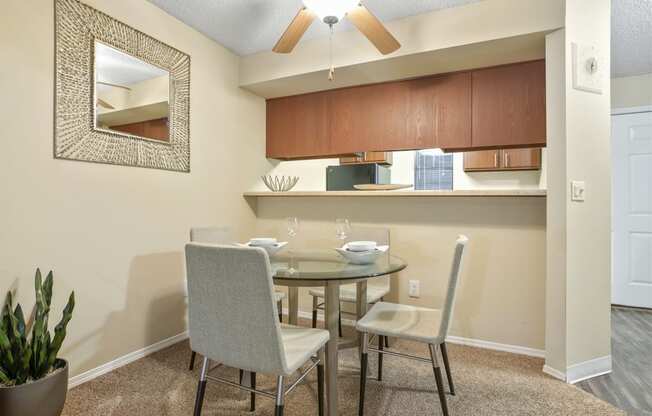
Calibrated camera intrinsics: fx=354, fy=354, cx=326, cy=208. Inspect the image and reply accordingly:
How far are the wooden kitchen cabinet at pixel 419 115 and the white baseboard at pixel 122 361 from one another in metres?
1.83

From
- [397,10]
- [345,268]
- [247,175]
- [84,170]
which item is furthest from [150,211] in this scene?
[397,10]

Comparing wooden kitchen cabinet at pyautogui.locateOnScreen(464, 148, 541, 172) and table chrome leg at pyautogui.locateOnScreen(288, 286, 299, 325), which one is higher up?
wooden kitchen cabinet at pyautogui.locateOnScreen(464, 148, 541, 172)

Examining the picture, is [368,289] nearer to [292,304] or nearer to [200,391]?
[292,304]

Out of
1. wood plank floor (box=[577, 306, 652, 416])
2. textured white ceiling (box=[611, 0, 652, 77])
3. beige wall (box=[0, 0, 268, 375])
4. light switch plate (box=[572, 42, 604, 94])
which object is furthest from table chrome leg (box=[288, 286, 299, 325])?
textured white ceiling (box=[611, 0, 652, 77])

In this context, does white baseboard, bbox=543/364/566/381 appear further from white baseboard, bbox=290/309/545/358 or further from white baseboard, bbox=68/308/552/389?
white baseboard, bbox=290/309/545/358

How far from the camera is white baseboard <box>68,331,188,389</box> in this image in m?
1.97

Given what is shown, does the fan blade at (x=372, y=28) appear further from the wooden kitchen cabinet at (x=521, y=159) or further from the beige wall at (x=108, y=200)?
the wooden kitchen cabinet at (x=521, y=159)

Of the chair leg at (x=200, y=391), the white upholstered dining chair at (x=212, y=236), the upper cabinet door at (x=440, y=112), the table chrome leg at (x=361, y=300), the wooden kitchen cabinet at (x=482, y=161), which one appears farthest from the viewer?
the wooden kitchen cabinet at (x=482, y=161)

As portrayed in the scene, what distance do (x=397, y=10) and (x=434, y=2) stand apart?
0.78ft

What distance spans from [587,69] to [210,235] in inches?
101

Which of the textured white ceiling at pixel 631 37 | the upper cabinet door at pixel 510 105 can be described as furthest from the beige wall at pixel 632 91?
the upper cabinet door at pixel 510 105

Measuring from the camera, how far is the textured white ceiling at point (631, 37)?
7.53 feet

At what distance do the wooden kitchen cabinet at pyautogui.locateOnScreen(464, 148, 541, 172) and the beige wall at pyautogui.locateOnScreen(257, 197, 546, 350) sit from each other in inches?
50.2

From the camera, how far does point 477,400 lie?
1845 mm
